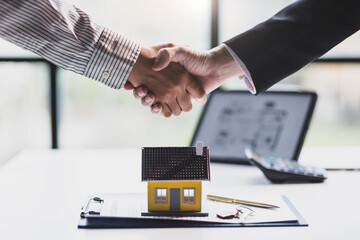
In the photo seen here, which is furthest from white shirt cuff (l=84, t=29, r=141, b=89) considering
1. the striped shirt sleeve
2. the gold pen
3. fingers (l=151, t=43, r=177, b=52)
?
the gold pen

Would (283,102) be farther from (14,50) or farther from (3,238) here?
(14,50)

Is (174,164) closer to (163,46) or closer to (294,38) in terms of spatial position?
(294,38)

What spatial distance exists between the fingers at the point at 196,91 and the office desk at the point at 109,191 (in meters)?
0.32

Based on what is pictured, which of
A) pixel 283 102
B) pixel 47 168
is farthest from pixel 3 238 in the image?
pixel 283 102

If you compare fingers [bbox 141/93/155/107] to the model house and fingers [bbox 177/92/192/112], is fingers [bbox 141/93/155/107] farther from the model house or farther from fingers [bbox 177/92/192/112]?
the model house

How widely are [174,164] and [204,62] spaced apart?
78cm

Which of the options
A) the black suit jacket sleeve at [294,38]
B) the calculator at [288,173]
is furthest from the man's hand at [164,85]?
the calculator at [288,173]

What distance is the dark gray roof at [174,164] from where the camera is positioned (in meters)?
1.07

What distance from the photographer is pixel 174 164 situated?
1.09m

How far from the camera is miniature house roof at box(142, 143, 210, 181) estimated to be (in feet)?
3.51

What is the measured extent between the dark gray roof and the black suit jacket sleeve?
53cm

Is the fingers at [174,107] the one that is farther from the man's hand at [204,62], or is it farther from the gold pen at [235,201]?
the gold pen at [235,201]

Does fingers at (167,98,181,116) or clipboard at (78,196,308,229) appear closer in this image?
clipboard at (78,196,308,229)

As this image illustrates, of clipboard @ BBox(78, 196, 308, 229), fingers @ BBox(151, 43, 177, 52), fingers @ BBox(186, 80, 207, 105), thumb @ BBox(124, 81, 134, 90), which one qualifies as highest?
fingers @ BBox(151, 43, 177, 52)
